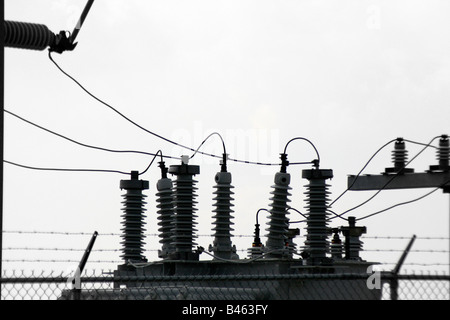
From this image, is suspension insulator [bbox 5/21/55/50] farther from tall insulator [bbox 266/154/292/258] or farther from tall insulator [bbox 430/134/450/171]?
tall insulator [bbox 430/134/450/171]

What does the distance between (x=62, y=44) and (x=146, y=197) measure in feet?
11.6

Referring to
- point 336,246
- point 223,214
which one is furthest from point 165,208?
point 336,246

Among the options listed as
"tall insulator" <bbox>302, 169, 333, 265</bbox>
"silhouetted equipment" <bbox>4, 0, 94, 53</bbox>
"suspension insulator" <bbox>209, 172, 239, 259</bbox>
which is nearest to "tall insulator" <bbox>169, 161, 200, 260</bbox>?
"suspension insulator" <bbox>209, 172, 239, 259</bbox>

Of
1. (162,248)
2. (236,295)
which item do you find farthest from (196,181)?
(236,295)

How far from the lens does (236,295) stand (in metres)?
11.8

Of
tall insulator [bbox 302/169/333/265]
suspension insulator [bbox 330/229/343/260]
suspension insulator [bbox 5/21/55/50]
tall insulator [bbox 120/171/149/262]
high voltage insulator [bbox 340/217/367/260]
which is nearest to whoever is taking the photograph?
suspension insulator [bbox 5/21/55/50]

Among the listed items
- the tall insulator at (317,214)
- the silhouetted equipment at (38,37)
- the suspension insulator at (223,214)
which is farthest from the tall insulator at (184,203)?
the silhouetted equipment at (38,37)

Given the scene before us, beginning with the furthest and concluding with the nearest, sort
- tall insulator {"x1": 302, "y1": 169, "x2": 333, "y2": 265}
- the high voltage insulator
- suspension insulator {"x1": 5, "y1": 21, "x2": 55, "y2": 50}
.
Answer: the high voltage insulator, tall insulator {"x1": 302, "y1": 169, "x2": 333, "y2": 265}, suspension insulator {"x1": 5, "y1": 21, "x2": 55, "y2": 50}

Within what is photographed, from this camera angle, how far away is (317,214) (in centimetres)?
1312

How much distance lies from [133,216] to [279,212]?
7.02 ft

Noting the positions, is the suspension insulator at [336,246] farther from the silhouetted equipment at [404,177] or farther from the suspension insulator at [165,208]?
the suspension insulator at [165,208]

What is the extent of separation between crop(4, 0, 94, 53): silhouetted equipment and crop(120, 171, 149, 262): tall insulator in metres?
3.23

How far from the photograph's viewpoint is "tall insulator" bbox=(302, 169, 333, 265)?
42.8ft
